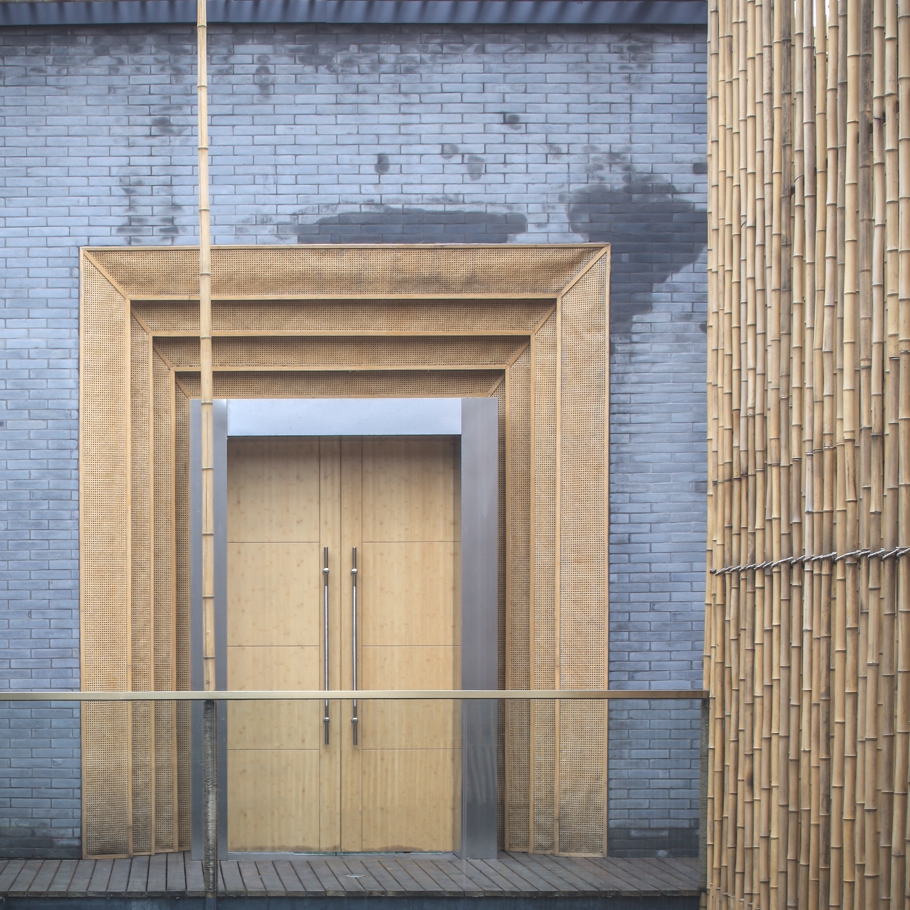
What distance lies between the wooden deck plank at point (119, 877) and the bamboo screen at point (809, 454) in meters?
2.19

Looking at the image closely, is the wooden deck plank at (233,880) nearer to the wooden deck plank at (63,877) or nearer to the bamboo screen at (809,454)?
the wooden deck plank at (63,877)

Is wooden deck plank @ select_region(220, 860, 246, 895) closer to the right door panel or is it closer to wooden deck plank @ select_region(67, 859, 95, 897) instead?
wooden deck plank @ select_region(67, 859, 95, 897)

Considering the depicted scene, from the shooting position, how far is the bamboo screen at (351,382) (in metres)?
5.47

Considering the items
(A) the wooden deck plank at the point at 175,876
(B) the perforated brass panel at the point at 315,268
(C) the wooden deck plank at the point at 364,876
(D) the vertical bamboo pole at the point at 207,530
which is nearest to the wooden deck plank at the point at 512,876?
(C) the wooden deck plank at the point at 364,876

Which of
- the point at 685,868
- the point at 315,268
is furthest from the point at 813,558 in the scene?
the point at 315,268

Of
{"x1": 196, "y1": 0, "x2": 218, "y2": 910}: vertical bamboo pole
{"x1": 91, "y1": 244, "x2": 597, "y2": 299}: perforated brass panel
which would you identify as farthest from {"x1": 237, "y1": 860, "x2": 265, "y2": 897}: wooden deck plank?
{"x1": 91, "y1": 244, "x2": 597, "y2": 299}: perforated brass panel

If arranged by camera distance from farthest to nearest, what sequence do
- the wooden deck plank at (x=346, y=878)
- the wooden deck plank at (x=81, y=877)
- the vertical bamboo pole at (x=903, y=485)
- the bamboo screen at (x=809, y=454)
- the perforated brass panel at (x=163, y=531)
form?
the perforated brass panel at (x=163, y=531), the wooden deck plank at (x=81, y=877), the wooden deck plank at (x=346, y=878), the bamboo screen at (x=809, y=454), the vertical bamboo pole at (x=903, y=485)

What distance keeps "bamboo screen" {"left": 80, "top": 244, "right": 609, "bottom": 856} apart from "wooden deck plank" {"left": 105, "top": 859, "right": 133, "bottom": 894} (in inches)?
60.2

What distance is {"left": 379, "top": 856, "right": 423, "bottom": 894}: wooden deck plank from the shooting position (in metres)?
3.93

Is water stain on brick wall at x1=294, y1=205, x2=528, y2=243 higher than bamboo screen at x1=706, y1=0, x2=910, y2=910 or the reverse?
higher

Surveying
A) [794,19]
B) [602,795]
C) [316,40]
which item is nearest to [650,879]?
[602,795]

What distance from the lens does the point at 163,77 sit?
18.2 feet

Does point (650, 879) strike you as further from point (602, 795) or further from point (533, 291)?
point (533, 291)

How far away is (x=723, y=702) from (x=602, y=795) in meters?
0.60
